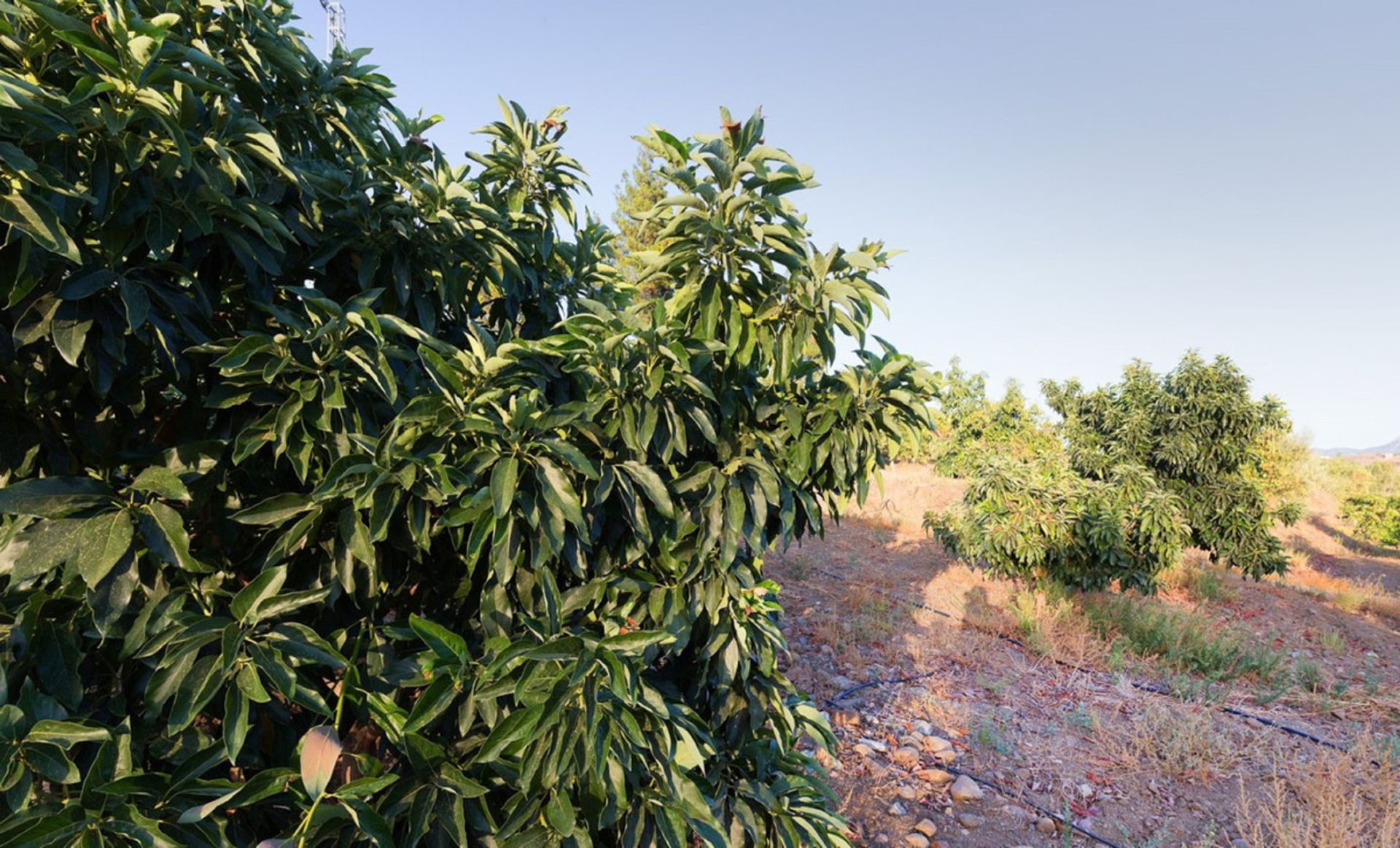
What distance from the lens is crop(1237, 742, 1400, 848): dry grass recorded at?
10.4 feet

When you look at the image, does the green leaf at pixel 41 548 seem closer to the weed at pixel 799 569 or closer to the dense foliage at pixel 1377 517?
the weed at pixel 799 569

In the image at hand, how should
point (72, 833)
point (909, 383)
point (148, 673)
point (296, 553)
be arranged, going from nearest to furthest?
1. point (72, 833)
2. point (148, 673)
3. point (296, 553)
4. point (909, 383)

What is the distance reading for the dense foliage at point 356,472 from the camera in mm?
1104

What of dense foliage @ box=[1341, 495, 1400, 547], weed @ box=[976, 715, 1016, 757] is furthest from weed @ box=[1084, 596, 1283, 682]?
dense foliage @ box=[1341, 495, 1400, 547]

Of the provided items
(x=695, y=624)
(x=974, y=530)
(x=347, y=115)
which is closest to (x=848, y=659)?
(x=974, y=530)

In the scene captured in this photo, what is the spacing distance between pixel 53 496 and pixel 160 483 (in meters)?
0.17

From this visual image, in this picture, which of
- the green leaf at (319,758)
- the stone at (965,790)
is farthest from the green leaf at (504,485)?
the stone at (965,790)

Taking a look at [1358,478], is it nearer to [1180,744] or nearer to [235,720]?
[1180,744]

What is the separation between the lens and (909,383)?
1571 mm

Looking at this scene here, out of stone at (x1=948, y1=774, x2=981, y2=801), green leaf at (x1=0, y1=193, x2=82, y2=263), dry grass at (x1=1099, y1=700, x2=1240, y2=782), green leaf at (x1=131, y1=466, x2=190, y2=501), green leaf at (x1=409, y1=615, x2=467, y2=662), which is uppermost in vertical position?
green leaf at (x1=0, y1=193, x2=82, y2=263)

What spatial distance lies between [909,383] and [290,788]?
1.56m

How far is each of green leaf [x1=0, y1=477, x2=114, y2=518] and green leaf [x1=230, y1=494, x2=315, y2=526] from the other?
8.6 inches

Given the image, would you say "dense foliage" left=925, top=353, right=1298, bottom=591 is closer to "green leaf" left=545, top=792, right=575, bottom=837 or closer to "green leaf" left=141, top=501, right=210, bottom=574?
"green leaf" left=545, top=792, right=575, bottom=837

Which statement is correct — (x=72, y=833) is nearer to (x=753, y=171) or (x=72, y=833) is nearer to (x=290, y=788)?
(x=290, y=788)
